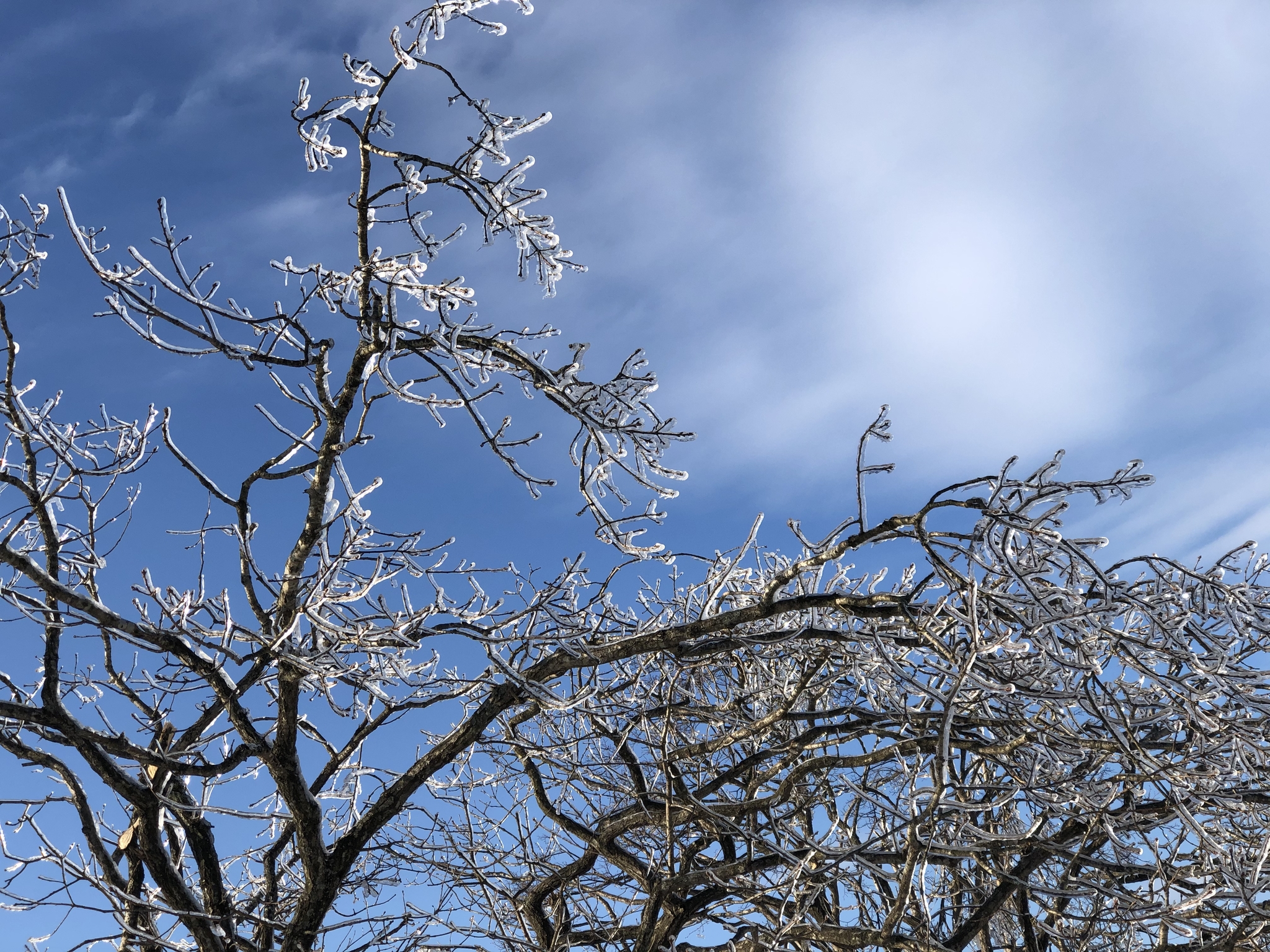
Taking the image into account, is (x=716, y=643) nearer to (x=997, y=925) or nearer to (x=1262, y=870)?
(x=1262, y=870)

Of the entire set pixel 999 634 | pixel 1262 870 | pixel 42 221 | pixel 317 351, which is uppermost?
pixel 42 221

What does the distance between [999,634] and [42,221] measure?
4.39m

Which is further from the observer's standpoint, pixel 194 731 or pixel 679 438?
pixel 194 731

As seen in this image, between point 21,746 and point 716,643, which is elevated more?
point 21,746

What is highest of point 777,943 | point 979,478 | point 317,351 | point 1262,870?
point 317,351

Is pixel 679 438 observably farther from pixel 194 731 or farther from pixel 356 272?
pixel 194 731

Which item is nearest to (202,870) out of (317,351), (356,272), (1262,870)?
(317,351)

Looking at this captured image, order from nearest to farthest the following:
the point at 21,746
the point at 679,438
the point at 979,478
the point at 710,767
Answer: the point at 979,478 < the point at 679,438 < the point at 21,746 < the point at 710,767

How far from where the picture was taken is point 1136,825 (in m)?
4.50

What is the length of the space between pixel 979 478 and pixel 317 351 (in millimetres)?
2745

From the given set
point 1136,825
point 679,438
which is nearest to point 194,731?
point 679,438

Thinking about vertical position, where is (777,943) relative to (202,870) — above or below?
below

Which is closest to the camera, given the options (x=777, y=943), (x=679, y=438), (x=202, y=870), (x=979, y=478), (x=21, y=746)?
(x=979, y=478)

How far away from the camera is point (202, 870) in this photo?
5066mm
